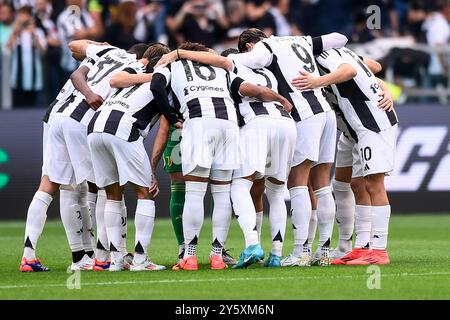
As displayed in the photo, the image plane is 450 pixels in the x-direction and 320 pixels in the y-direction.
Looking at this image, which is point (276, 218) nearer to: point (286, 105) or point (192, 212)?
point (192, 212)

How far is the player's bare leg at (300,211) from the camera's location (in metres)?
10.5

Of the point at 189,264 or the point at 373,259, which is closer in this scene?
the point at 189,264

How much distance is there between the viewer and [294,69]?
34.9 ft

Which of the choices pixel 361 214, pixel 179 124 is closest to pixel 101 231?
pixel 179 124

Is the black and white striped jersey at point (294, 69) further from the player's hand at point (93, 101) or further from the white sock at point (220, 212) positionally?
the player's hand at point (93, 101)

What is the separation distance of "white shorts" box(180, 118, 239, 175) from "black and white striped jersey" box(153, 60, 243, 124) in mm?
73

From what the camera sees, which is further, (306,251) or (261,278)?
(306,251)

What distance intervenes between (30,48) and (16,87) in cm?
69

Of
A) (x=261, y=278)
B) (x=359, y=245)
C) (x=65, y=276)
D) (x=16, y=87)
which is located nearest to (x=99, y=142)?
(x=65, y=276)

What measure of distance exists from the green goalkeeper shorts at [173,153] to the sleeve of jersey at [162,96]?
2.88 ft

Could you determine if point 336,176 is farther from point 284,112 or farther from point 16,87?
point 16,87

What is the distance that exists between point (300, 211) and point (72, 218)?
7.17 feet

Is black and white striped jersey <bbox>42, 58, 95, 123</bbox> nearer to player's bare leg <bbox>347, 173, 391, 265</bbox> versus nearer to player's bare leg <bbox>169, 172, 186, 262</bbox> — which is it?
player's bare leg <bbox>169, 172, 186, 262</bbox>
